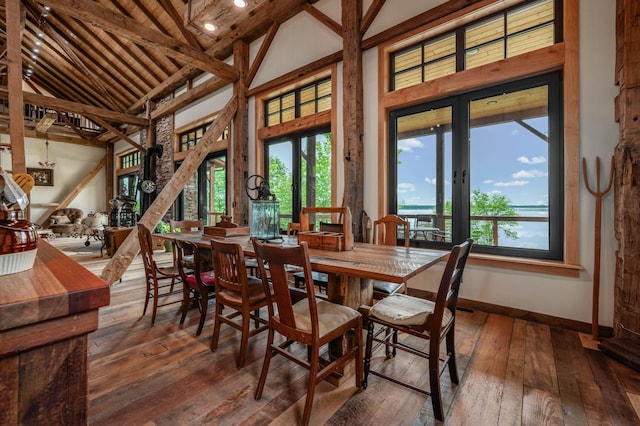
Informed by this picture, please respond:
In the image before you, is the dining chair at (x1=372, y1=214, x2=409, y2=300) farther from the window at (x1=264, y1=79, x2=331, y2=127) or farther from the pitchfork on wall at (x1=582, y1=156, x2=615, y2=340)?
the window at (x1=264, y1=79, x2=331, y2=127)

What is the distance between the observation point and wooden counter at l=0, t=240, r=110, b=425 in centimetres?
49

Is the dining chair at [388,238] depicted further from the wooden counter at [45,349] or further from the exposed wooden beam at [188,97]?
the exposed wooden beam at [188,97]

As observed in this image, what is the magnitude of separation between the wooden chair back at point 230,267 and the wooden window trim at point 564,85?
2243 mm

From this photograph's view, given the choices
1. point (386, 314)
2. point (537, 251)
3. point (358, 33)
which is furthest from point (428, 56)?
point (386, 314)

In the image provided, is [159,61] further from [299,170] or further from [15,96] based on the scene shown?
[299,170]

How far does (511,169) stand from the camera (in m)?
2.84

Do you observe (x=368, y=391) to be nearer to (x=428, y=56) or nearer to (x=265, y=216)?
(x=265, y=216)

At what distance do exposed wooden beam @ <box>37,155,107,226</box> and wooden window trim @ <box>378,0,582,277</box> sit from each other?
1135 cm

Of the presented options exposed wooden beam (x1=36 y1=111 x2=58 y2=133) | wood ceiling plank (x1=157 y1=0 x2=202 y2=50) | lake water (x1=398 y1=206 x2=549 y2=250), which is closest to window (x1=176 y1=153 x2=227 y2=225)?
wood ceiling plank (x1=157 y1=0 x2=202 y2=50)

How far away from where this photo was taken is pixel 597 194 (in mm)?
2236

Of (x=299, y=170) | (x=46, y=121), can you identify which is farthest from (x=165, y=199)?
(x=46, y=121)

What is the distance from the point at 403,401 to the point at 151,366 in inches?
63.6

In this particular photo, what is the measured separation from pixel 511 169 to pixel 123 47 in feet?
25.0

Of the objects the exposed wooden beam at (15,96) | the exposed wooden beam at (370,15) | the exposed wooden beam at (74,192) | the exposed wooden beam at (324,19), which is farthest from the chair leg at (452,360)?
the exposed wooden beam at (74,192)
